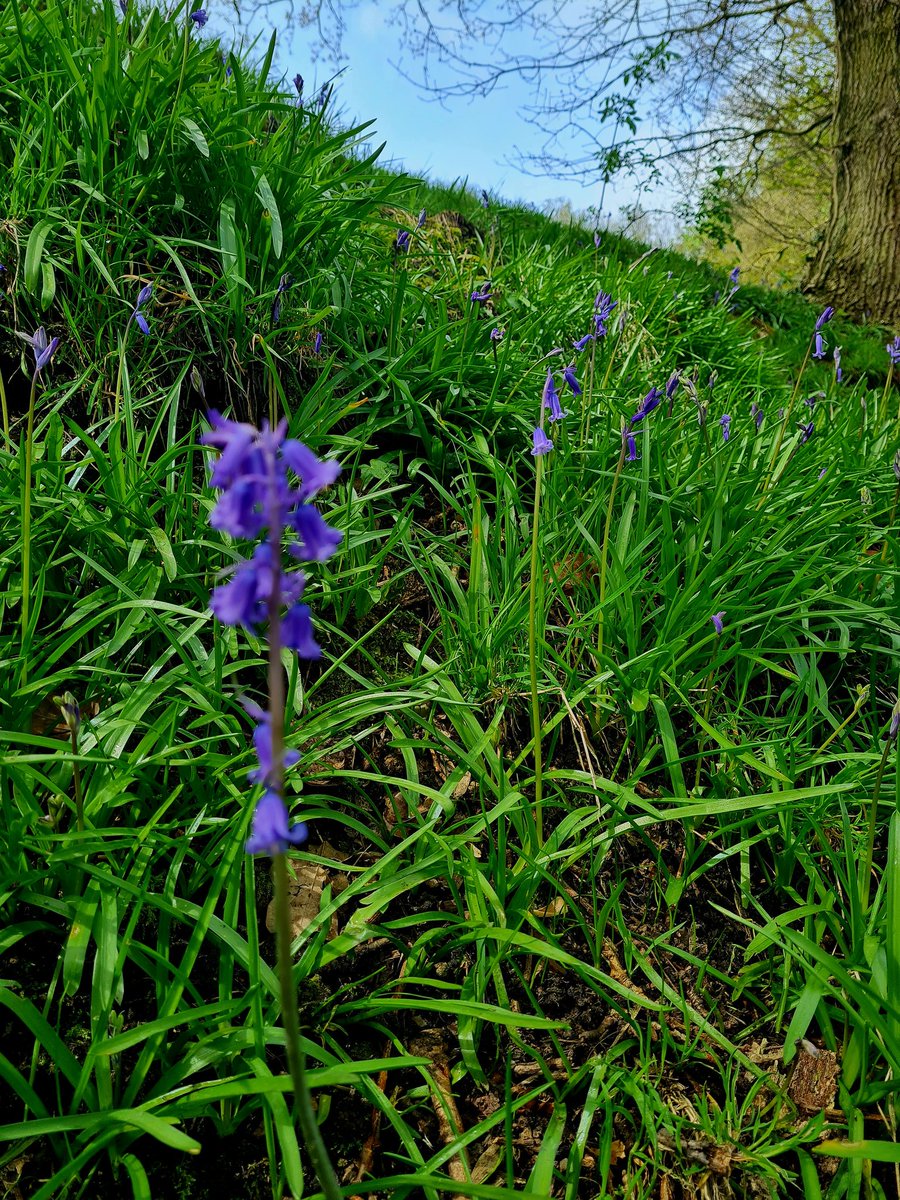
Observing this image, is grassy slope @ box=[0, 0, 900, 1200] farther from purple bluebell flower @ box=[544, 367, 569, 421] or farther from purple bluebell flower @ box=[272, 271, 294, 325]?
purple bluebell flower @ box=[544, 367, 569, 421]

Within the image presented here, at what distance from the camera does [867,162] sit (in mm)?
8516

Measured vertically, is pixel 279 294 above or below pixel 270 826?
above

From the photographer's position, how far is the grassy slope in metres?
1.39

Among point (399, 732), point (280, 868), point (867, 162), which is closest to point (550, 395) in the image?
point (399, 732)

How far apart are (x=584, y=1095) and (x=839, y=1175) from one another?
1.48 ft

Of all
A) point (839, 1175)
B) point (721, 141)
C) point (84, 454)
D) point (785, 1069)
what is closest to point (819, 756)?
point (785, 1069)

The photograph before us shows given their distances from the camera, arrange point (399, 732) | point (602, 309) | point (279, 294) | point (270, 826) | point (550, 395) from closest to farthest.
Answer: point (270, 826) < point (550, 395) < point (399, 732) < point (279, 294) < point (602, 309)

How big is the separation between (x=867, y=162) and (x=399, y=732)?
31.1 feet

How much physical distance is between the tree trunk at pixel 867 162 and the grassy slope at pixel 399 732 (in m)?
6.35

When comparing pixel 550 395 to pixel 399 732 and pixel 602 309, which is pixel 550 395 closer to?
pixel 399 732

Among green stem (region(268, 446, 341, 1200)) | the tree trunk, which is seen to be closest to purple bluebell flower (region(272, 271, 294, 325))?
green stem (region(268, 446, 341, 1200))

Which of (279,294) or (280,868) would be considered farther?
(279,294)

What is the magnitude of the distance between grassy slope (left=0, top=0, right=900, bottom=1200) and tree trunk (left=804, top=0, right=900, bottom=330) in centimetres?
635

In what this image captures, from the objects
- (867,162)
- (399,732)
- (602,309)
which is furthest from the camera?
(867,162)
